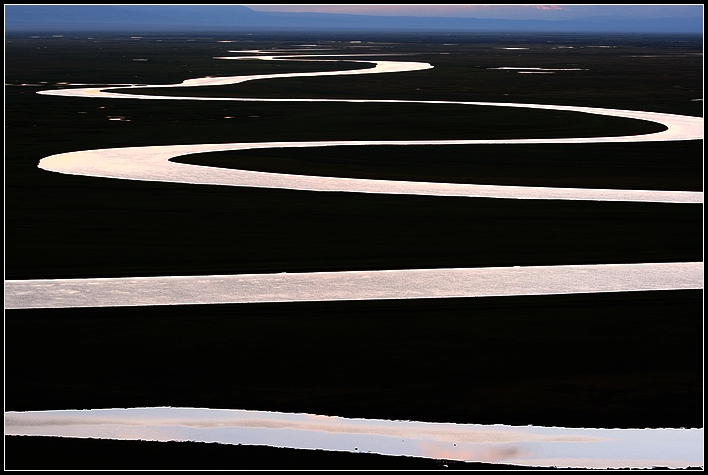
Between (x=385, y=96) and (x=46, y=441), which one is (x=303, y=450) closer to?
(x=46, y=441)

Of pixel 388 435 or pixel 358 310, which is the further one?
pixel 358 310

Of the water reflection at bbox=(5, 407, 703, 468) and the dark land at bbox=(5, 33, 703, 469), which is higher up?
the water reflection at bbox=(5, 407, 703, 468)

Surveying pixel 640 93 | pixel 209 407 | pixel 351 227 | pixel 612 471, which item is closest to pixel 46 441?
pixel 209 407

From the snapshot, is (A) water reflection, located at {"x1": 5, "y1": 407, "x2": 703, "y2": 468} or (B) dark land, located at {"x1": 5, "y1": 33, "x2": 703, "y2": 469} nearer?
(A) water reflection, located at {"x1": 5, "y1": 407, "x2": 703, "y2": 468}

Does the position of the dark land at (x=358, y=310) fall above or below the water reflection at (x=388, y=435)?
below

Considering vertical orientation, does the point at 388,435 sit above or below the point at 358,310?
above
